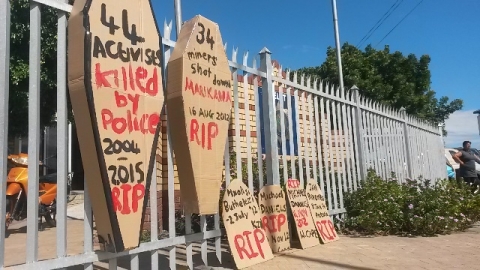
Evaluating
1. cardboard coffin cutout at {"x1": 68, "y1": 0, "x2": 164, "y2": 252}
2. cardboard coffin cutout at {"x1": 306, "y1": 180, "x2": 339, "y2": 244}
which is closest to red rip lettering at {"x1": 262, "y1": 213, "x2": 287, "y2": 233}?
cardboard coffin cutout at {"x1": 306, "y1": 180, "x2": 339, "y2": 244}

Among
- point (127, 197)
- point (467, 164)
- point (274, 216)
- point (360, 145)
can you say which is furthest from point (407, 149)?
point (127, 197)

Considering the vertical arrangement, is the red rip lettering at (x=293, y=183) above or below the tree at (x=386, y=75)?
below

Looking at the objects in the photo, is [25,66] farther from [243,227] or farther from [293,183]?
[243,227]

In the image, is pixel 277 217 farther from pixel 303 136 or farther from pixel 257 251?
pixel 303 136

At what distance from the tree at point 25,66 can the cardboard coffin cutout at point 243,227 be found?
170 inches

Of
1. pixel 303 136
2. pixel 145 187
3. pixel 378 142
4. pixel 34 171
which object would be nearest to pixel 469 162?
pixel 378 142

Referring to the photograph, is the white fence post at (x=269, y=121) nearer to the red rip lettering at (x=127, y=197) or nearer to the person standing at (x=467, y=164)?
the red rip lettering at (x=127, y=197)

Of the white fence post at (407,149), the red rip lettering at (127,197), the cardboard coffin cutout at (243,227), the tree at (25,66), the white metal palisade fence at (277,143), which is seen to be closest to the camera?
Result: the white metal palisade fence at (277,143)

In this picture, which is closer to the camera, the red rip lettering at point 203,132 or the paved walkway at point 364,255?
the red rip lettering at point 203,132

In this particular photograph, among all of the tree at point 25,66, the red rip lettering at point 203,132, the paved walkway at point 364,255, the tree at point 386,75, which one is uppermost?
the tree at point 386,75

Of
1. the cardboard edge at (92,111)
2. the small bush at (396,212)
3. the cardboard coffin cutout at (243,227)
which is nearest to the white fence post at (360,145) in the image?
the small bush at (396,212)

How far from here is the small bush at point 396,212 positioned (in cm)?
590

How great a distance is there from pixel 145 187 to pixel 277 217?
1927 mm

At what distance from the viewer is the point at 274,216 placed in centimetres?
445
